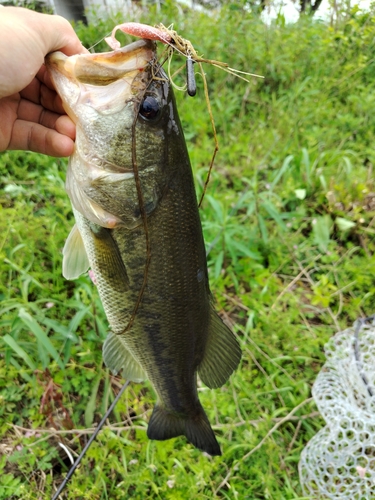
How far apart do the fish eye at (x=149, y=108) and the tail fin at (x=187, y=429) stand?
1.30m

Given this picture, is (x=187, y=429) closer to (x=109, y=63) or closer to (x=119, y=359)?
(x=119, y=359)

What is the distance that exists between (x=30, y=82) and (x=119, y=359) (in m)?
1.21

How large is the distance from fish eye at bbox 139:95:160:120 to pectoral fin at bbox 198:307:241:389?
2.81ft

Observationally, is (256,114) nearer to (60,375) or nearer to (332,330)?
(332,330)

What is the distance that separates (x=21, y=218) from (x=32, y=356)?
1.02 meters

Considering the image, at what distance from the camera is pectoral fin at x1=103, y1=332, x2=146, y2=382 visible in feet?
5.33

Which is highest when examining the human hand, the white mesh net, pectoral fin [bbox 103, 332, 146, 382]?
the human hand

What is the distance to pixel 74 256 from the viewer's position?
147cm

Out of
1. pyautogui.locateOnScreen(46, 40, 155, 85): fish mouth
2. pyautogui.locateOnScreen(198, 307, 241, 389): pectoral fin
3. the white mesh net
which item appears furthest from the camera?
the white mesh net

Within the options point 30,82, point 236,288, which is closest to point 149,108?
point 30,82

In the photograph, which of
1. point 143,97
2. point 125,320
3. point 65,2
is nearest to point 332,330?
point 125,320

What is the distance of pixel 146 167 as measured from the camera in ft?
3.88

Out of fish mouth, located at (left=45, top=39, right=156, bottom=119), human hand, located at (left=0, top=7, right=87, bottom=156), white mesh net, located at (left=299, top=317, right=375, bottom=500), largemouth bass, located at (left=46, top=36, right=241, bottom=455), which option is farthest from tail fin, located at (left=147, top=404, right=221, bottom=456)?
fish mouth, located at (left=45, top=39, right=156, bottom=119)

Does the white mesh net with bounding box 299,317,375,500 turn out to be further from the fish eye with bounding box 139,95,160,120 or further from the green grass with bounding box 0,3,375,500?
the fish eye with bounding box 139,95,160,120
